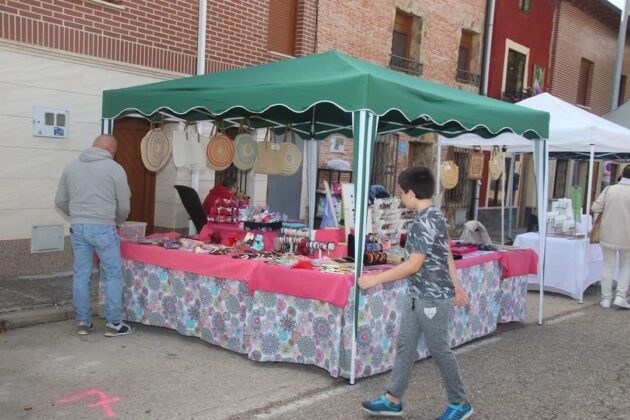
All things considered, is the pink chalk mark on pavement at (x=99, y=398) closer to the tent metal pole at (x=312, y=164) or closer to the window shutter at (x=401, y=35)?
the tent metal pole at (x=312, y=164)

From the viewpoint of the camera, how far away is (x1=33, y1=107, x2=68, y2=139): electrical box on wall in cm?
723

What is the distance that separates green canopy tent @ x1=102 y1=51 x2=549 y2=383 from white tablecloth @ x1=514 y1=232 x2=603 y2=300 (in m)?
2.11

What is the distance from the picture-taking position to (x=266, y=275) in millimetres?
4746

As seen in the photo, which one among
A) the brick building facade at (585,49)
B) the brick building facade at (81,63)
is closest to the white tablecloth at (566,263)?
the brick building facade at (81,63)

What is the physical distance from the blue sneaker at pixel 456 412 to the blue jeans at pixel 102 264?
305 centimetres

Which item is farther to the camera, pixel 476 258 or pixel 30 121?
pixel 30 121

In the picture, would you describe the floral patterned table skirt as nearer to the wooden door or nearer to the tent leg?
the tent leg

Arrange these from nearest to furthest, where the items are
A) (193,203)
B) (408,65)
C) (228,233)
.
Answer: (228,233) → (193,203) → (408,65)

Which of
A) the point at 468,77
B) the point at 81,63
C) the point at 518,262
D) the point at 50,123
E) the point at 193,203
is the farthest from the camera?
the point at 468,77

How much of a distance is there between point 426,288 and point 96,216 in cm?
297

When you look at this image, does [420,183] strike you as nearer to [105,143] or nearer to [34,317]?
[105,143]

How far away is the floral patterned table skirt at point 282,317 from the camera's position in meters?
4.56

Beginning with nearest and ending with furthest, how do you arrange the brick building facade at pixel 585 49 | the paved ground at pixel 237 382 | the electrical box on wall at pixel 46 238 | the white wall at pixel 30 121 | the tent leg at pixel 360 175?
the paved ground at pixel 237 382 → the tent leg at pixel 360 175 → the white wall at pixel 30 121 → the electrical box on wall at pixel 46 238 → the brick building facade at pixel 585 49

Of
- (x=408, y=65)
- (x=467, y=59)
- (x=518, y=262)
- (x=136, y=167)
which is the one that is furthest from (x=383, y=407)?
(x=467, y=59)
